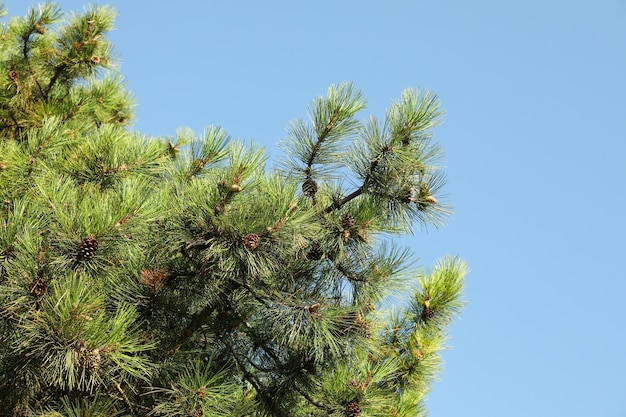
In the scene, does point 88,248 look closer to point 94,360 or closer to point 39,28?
point 94,360

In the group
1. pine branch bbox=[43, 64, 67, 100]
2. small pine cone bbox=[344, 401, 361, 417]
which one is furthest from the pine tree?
pine branch bbox=[43, 64, 67, 100]

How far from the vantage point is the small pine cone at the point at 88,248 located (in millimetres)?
2188

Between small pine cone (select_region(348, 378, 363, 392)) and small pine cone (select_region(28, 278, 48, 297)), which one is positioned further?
small pine cone (select_region(348, 378, 363, 392))

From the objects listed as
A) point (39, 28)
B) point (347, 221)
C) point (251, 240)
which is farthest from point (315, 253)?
point (39, 28)

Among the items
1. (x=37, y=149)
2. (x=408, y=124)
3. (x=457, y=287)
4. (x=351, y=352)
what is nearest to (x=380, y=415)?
(x=351, y=352)

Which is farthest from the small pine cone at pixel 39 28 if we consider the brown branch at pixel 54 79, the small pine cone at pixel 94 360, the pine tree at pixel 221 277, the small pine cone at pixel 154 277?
the small pine cone at pixel 94 360

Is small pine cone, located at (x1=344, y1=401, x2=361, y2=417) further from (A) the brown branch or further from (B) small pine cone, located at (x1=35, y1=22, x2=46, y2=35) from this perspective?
(B) small pine cone, located at (x1=35, y1=22, x2=46, y2=35)

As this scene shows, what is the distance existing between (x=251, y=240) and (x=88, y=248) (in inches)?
18.3

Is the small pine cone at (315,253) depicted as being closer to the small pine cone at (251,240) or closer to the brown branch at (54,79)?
the small pine cone at (251,240)

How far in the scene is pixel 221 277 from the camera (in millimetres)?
2492

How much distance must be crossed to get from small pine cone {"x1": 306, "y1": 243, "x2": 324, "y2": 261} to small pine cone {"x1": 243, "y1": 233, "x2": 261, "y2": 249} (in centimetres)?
33

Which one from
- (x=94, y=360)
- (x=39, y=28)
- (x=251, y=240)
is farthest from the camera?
(x=39, y=28)

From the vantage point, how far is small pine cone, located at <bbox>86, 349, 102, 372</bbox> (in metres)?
2.13

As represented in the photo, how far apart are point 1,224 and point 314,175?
991 millimetres
